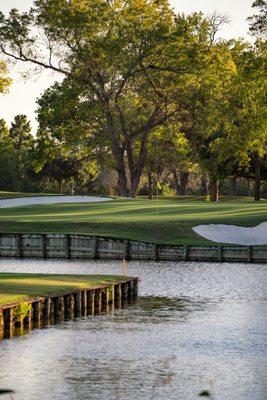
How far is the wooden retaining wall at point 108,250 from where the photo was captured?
67250 mm

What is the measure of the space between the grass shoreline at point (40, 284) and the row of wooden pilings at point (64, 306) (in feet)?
0.98

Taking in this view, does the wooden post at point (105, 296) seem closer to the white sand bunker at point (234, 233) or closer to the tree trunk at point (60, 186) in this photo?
the white sand bunker at point (234, 233)

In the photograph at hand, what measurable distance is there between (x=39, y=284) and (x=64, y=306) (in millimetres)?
2368

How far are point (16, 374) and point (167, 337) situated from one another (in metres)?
8.23

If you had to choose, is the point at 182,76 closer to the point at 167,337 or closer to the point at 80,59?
the point at 80,59

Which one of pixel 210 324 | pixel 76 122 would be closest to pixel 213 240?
pixel 210 324

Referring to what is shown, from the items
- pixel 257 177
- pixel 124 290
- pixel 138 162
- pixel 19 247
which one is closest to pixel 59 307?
pixel 124 290

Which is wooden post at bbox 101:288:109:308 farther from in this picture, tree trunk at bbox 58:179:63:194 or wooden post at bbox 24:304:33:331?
tree trunk at bbox 58:179:63:194

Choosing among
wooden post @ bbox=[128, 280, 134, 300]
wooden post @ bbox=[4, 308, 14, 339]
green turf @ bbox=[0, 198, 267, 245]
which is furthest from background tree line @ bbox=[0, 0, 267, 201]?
wooden post @ bbox=[4, 308, 14, 339]

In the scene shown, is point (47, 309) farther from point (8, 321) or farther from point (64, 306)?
point (8, 321)

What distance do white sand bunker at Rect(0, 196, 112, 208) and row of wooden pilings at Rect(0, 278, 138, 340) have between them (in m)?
49.9

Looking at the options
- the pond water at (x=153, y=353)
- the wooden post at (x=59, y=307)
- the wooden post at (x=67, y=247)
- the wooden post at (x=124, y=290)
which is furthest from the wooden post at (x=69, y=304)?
the wooden post at (x=67, y=247)

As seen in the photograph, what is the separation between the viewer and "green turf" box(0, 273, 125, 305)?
38062mm

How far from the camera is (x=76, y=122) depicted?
10706 cm
